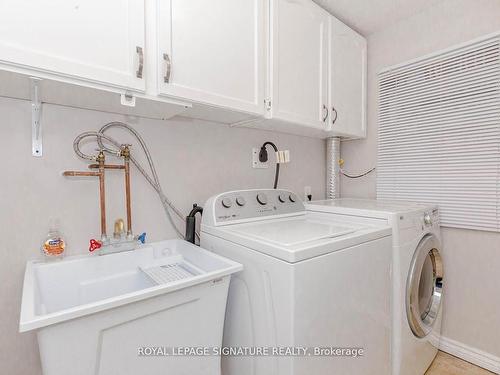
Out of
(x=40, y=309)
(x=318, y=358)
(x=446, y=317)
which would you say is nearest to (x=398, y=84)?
(x=446, y=317)

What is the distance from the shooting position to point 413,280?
1.41m

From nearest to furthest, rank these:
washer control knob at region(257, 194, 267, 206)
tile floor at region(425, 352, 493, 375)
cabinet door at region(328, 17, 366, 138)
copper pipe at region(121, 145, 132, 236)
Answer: copper pipe at region(121, 145, 132, 236) → washer control knob at region(257, 194, 267, 206) → tile floor at region(425, 352, 493, 375) → cabinet door at region(328, 17, 366, 138)

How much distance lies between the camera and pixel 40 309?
865mm

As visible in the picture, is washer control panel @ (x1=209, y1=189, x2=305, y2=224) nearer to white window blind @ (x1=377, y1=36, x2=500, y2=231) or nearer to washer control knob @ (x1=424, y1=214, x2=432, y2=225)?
washer control knob @ (x1=424, y1=214, x2=432, y2=225)

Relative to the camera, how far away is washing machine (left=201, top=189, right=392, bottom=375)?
3.10ft

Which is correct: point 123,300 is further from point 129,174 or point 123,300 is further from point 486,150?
point 486,150

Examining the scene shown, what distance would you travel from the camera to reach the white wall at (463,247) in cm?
167

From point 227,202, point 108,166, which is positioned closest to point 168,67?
point 108,166

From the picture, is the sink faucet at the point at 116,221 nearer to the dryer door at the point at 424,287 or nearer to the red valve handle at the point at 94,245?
the red valve handle at the point at 94,245

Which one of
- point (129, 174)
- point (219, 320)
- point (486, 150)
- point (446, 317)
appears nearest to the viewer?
point (219, 320)

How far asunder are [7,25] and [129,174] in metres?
0.69

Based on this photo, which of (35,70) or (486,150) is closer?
(35,70)

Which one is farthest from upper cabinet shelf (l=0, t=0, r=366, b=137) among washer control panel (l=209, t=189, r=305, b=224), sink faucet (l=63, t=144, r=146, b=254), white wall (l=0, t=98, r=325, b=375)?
washer control panel (l=209, t=189, r=305, b=224)

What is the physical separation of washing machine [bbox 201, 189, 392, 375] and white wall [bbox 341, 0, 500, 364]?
87 cm
